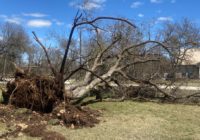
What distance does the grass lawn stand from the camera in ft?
19.0

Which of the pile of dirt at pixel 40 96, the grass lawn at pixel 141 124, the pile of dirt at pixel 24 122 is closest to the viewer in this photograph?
the pile of dirt at pixel 24 122

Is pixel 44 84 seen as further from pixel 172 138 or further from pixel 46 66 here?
pixel 172 138

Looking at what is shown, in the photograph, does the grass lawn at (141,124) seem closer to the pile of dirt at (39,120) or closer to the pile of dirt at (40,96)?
the pile of dirt at (39,120)

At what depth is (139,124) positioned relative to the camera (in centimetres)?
681

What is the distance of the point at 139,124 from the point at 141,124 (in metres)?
0.05

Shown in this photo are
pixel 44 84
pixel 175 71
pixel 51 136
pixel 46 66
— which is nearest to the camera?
pixel 51 136

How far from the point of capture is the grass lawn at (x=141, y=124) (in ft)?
19.0

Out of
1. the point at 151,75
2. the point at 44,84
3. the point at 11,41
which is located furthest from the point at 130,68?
the point at 11,41

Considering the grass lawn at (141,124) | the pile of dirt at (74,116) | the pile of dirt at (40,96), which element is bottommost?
the grass lawn at (141,124)

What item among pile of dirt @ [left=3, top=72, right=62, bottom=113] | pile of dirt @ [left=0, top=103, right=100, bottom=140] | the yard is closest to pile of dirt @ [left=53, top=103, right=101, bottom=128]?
pile of dirt @ [left=0, top=103, right=100, bottom=140]

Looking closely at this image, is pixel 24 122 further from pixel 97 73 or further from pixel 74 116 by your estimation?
pixel 97 73

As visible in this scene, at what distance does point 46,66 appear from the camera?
8.94m

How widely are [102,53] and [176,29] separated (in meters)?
7.62

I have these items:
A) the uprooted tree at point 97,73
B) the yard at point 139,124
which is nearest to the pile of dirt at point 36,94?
the uprooted tree at point 97,73
